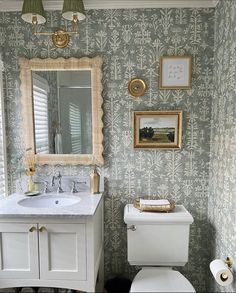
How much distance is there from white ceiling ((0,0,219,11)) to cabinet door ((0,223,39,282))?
160 cm

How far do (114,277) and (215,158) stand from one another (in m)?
1.26

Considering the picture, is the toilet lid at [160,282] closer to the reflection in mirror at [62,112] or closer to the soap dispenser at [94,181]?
the soap dispenser at [94,181]

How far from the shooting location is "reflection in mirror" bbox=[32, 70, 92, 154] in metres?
1.91

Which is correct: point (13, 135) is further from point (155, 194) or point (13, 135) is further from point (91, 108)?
point (155, 194)

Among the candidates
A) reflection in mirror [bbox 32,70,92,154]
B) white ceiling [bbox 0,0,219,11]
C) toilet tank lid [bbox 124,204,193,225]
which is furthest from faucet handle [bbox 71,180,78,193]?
white ceiling [bbox 0,0,219,11]

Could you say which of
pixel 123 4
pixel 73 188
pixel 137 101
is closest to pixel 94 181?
pixel 73 188

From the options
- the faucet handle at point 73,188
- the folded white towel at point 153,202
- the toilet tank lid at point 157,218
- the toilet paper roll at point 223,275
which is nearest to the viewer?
the toilet paper roll at point 223,275

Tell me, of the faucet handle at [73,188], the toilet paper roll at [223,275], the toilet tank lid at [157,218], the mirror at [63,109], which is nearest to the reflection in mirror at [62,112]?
the mirror at [63,109]

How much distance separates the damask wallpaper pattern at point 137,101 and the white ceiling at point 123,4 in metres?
0.04

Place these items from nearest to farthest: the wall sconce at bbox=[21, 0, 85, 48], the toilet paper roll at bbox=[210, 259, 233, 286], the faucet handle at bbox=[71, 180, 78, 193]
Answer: the toilet paper roll at bbox=[210, 259, 233, 286]
the wall sconce at bbox=[21, 0, 85, 48]
the faucet handle at bbox=[71, 180, 78, 193]

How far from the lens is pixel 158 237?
1719 millimetres

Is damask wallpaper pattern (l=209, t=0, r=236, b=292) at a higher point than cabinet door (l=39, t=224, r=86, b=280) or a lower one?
higher

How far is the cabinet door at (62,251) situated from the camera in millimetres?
1487

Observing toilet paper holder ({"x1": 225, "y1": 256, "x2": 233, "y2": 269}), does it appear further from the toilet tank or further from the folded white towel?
the folded white towel
